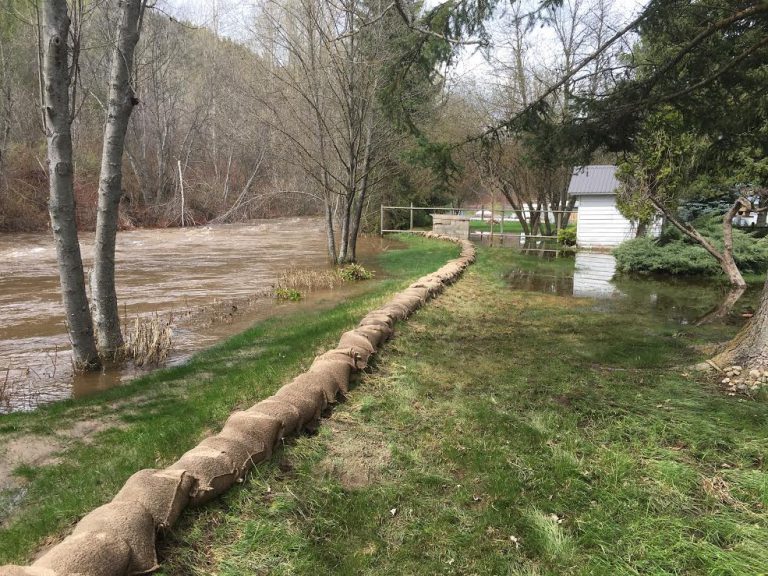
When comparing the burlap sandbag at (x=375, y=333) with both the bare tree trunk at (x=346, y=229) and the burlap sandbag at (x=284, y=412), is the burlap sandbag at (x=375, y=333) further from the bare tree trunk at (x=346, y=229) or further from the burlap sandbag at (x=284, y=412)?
the bare tree trunk at (x=346, y=229)

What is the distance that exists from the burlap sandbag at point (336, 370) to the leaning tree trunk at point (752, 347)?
3586mm

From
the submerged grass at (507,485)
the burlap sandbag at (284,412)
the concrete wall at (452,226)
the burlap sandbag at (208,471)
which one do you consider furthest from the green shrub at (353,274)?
the concrete wall at (452,226)

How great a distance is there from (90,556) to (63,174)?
172 inches

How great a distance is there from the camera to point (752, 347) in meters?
4.73

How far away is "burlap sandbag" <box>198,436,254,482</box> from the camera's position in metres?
2.92

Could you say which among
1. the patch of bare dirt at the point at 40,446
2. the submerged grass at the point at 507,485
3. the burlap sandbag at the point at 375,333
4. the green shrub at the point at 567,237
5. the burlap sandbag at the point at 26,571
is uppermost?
the green shrub at the point at 567,237

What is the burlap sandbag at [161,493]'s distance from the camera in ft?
8.01

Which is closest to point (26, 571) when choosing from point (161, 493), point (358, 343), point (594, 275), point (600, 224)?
point (161, 493)

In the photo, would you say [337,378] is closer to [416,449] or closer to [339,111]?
[416,449]

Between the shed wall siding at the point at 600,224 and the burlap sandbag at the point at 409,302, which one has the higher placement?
the shed wall siding at the point at 600,224

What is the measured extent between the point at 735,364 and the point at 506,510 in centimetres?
333

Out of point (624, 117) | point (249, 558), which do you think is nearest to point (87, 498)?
point (249, 558)

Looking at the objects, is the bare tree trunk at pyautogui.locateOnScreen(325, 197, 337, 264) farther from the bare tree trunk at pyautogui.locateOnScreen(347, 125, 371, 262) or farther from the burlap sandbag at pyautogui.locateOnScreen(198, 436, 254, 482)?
the burlap sandbag at pyautogui.locateOnScreen(198, 436, 254, 482)

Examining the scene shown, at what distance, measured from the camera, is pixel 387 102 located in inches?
270
